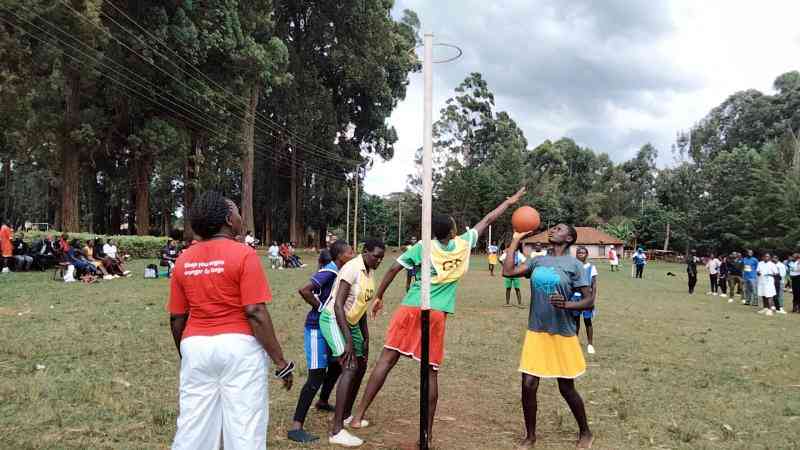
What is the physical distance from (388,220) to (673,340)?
250 feet

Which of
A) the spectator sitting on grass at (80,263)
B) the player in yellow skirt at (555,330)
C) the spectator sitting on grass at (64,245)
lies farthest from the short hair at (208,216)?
the spectator sitting on grass at (64,245)

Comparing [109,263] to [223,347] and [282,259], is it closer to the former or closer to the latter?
[282,259]

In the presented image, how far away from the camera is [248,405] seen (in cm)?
324

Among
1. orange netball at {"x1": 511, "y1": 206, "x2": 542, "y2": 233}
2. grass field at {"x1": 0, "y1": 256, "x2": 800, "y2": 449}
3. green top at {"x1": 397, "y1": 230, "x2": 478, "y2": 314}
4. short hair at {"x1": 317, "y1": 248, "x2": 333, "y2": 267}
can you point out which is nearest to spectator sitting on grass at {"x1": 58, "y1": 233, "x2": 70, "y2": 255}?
grass field at {"x1": 0, "y1": 256, "x2": 800, "y2": 449}

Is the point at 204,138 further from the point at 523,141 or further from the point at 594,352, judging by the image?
the point at 523,141

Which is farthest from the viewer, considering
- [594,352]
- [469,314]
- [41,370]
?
[469,314]

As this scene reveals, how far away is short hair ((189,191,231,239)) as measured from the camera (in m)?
3.41

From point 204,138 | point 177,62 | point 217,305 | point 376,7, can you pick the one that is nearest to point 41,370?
point 217,305

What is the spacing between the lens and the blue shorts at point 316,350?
5270 mm

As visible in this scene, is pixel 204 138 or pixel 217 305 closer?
pixel 217 305

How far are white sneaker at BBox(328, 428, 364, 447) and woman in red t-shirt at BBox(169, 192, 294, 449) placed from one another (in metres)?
1.85

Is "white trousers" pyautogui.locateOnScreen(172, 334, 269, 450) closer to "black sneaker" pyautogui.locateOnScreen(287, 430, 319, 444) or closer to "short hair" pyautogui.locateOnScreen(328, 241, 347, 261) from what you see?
"black sneaker" pyautogui.locateOnScreen(287, 430, 319, 444)

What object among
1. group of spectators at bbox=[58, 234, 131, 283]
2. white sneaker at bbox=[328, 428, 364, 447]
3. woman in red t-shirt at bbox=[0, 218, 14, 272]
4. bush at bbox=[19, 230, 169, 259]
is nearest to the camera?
white sneaker at bbox=[328, 428, 364, 447]

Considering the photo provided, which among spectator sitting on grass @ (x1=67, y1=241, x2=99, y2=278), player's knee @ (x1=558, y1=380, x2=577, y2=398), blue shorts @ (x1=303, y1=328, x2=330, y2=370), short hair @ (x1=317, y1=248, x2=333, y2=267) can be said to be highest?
short hair @ (x1=317, y1=248, x2=333, y2=267)
